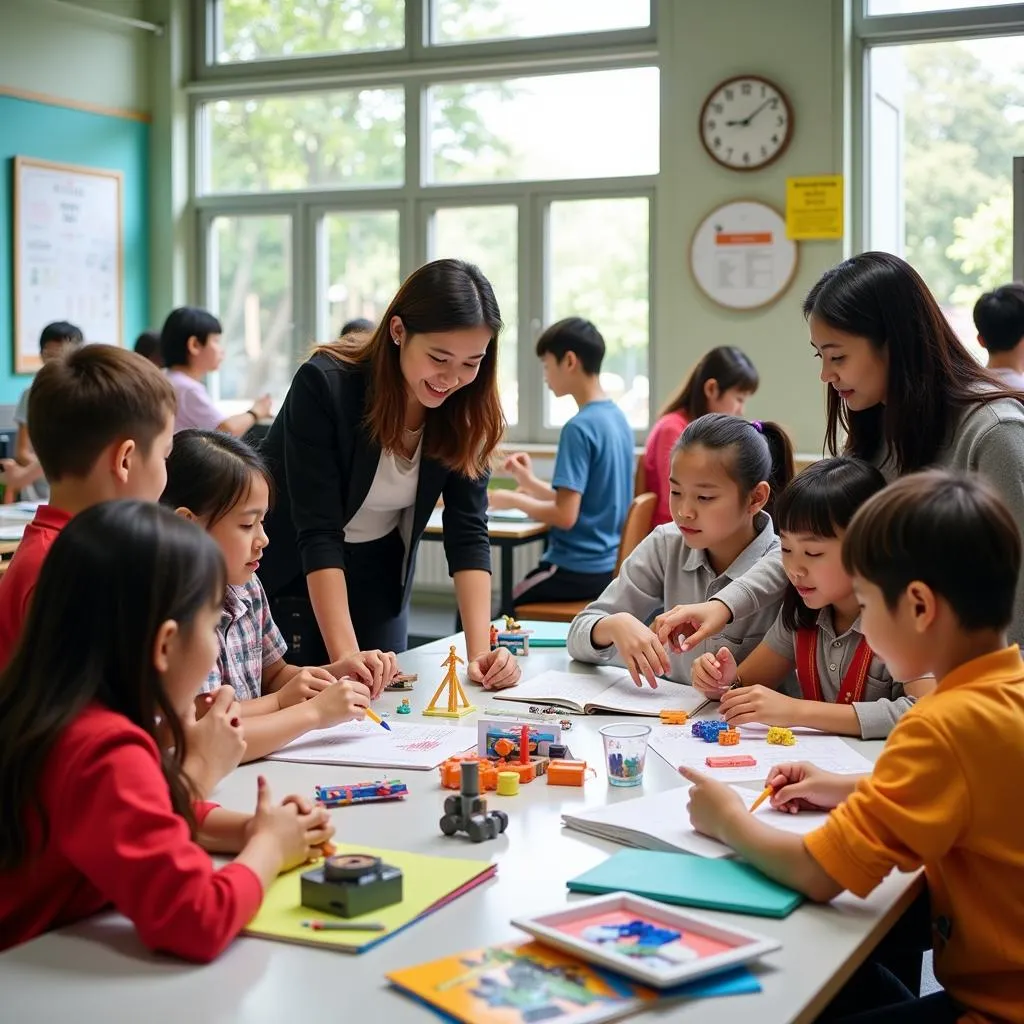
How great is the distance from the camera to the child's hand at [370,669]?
2.16m

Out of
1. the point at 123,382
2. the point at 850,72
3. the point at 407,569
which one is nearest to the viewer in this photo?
the point at 123,382

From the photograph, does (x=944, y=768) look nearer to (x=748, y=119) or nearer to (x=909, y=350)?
(x=909, y=350)

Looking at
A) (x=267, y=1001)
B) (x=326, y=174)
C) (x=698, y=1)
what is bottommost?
(x=267, y=1001)

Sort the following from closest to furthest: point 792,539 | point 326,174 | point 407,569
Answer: point 792,539, point 407,569, point 326,174

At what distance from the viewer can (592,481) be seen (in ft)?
15.4

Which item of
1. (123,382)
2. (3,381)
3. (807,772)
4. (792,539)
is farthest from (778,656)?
(3,381)

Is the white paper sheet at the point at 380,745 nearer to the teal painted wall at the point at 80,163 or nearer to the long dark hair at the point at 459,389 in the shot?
the long dark hair at the point at 459,389

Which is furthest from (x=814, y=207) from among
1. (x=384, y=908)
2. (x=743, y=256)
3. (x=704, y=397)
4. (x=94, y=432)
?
(x=384, y=908)

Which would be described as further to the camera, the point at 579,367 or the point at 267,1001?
the point at 579,367

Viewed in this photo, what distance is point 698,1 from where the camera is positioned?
19.5 feet

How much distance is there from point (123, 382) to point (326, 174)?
5579 mm

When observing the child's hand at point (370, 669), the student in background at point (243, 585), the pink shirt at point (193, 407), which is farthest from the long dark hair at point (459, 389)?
the pink shirt at point (193, 407)

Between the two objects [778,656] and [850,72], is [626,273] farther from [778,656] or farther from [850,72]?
[778,656]

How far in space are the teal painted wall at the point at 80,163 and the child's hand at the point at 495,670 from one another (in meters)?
4.84
